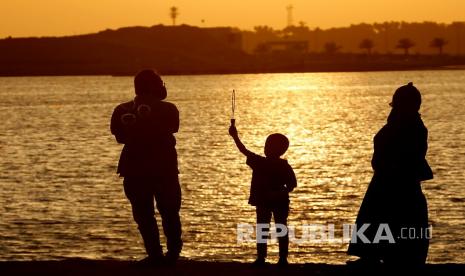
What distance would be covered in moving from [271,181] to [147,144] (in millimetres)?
1162

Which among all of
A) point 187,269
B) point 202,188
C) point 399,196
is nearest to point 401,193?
point 399,196

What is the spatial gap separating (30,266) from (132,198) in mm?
1111

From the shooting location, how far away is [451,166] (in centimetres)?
4247

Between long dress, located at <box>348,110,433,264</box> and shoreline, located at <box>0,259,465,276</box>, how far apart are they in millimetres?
196

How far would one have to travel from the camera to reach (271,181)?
37.8 ft

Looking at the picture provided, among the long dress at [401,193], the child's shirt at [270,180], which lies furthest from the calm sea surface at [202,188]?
the long dress at [401,193]

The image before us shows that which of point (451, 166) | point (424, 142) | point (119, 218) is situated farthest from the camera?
point (451, 166)

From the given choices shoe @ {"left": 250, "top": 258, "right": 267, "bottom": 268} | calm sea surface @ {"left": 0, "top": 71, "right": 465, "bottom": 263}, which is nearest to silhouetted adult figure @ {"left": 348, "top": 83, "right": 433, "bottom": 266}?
shoe @ {"left": 250, "top": 258, "right": 267, "bottom": 268}

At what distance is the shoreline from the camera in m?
11.2

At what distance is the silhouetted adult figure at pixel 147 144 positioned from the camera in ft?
36.6

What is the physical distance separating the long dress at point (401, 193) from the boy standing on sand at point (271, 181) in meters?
0.83

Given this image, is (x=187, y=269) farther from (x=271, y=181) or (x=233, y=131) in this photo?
(x=233, y=131)

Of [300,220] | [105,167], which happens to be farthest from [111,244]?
[105,167]

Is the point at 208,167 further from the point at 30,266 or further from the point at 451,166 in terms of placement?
the point at 30,266
